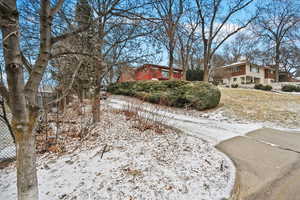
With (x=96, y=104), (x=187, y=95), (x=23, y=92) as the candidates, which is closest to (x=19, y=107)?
(x=23, y=92)

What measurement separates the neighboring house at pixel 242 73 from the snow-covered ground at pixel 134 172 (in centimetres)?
2732

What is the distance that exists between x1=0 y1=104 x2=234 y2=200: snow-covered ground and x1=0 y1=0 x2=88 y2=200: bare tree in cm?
87

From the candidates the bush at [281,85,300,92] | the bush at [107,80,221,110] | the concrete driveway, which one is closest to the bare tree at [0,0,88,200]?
the concrete driveway

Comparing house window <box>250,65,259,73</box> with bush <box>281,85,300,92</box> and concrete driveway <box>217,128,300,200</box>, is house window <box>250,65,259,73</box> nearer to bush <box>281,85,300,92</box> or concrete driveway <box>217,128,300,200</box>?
bush <box>281,85,300,92</box>

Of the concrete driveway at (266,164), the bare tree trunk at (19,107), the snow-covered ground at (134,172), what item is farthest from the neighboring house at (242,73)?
the bare tree trunk at (19,107)

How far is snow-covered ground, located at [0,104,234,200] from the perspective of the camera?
1.98 m

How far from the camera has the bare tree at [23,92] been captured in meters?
1.10

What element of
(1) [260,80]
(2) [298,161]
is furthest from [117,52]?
(1) [260,80]

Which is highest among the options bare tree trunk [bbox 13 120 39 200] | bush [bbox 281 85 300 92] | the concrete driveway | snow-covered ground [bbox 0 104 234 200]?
bush [bbox 281 85 300 92]

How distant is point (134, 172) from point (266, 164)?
2.63 m

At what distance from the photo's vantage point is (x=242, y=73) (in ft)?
85.7

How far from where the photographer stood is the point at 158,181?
2.17 metres

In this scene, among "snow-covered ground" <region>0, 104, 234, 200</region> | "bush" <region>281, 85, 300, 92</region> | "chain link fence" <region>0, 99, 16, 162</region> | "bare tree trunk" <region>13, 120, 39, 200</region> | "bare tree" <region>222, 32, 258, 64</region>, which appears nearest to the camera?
"bare tree trunk" <region>13, 120, 39, 200</region>

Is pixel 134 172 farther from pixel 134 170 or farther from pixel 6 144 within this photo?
pixel 6 144
